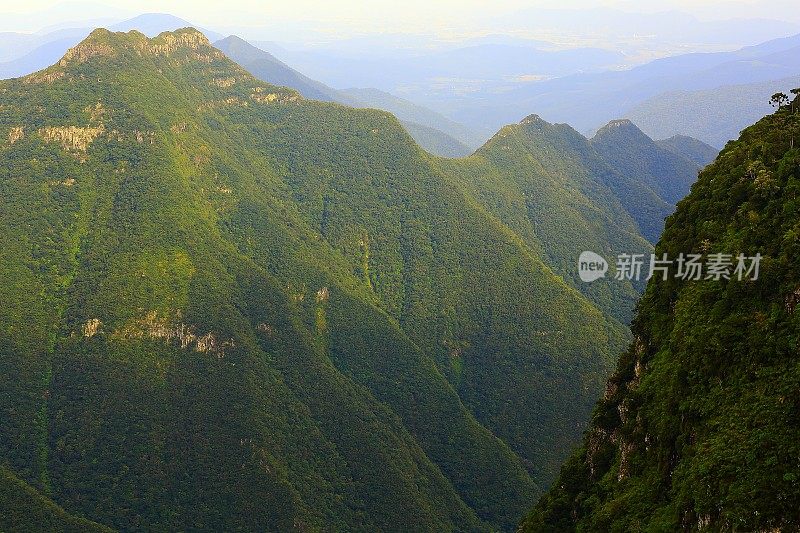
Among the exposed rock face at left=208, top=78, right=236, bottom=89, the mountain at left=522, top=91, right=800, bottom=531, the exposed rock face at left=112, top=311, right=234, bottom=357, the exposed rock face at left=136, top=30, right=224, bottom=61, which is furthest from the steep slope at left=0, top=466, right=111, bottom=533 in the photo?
the exposed rock face at left=208, top=78, right=236, bottom=89

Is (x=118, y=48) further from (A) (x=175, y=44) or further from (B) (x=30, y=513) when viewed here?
(B) (x=30, y=513)

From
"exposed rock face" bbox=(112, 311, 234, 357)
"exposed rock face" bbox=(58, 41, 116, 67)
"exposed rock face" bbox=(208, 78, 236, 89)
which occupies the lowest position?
"exposed rock face" bbox=(112, 311, 234, 357)

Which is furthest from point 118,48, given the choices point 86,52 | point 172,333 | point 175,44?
point 172,333

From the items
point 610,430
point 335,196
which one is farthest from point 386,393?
point 610,430

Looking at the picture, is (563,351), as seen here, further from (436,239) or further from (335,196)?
(335,196)

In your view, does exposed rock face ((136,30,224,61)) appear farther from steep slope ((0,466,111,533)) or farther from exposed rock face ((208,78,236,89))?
steep slope ((0,466,111,533))

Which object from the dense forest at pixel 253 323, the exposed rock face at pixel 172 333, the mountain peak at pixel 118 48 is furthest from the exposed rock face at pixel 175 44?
the exposed rock face at pixel 172 333

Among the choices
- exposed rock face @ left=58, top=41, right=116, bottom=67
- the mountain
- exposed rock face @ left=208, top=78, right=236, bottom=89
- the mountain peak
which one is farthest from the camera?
exposed rock face @ left=208, top=78, right=236, bottom=89
